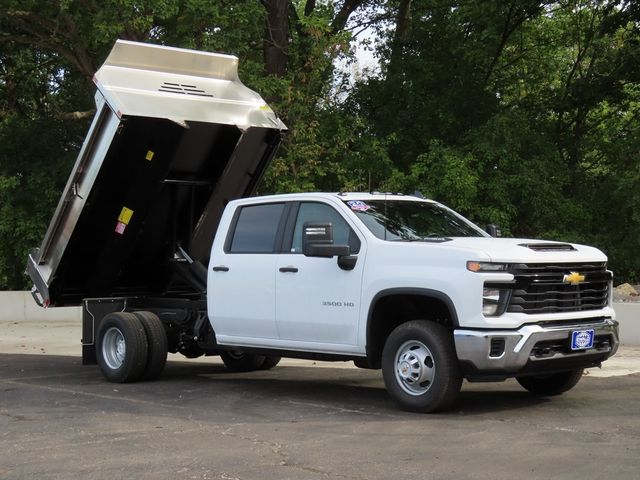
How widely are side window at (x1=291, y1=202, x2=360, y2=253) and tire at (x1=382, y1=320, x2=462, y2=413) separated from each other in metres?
1.01

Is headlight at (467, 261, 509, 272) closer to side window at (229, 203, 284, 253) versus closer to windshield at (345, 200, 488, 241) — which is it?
windshield at (345, 200, 488, 241)

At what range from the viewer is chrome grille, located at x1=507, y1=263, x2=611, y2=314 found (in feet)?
26.1

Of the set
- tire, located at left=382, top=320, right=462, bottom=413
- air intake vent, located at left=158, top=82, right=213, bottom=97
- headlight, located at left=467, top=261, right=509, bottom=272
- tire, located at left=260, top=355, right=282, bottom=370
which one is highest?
air intake vent, located at left=158, top=82, right=213, bottom=97

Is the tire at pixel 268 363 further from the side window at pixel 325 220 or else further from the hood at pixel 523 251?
the hood at pixel 523 251

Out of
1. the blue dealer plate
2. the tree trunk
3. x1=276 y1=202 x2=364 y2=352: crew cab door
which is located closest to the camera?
the blue dealer plate

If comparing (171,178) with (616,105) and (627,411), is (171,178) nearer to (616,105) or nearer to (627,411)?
(627,411)

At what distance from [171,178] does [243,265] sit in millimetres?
1999

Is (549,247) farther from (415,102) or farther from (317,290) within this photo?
(415,102)

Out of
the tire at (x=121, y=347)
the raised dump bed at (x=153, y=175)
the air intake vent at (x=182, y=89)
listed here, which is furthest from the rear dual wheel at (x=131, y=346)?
the air intake vent at (x=182, y=89)

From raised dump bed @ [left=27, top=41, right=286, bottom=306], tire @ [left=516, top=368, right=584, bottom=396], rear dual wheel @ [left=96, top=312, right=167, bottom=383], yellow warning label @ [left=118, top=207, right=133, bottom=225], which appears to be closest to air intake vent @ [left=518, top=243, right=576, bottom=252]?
tire @ [left=516, top=368, right=584, bottom=396]

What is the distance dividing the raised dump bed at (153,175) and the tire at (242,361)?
3.33 feet

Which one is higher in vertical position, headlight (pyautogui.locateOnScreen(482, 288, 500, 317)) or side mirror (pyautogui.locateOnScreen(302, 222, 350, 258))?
side mirror (pyautogui.locateOnScreen(302, 222, 350, 258))

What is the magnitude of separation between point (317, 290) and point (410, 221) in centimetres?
116

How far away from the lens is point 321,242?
8664 millimetres
